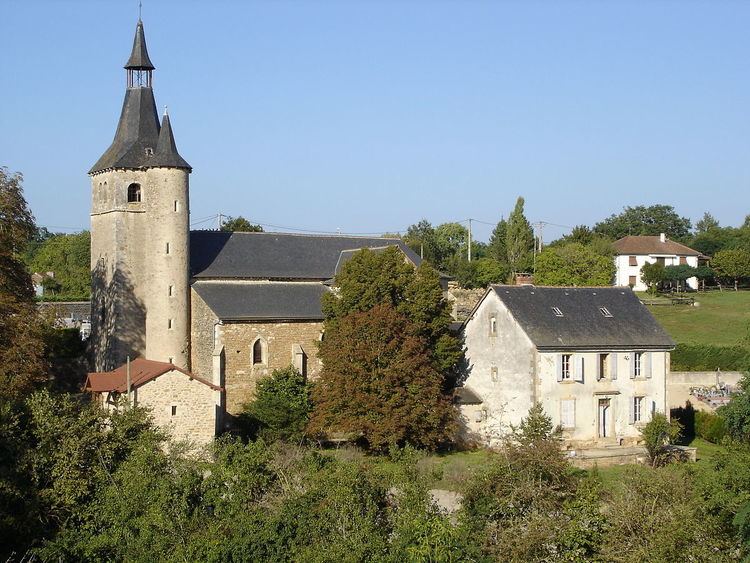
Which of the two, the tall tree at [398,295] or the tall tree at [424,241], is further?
the tall tree at [424,241]

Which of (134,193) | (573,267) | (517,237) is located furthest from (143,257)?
(517,237)

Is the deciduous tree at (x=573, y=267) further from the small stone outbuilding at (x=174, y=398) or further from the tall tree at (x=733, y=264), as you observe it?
the small stone outbuilding at (x=174, y=398)

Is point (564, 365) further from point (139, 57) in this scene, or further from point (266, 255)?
point (139, 57)

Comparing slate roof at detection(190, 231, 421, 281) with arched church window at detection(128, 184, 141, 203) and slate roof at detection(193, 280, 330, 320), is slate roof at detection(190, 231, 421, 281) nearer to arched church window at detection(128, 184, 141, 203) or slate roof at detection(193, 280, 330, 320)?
slate roof at detection(193, 280, 330, 320)

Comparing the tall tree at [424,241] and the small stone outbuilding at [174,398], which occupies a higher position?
the tall tree at [424,241]

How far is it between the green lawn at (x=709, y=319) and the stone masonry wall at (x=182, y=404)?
28.7 metres

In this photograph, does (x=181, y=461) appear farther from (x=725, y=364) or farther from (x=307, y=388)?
(x=725, y=364)

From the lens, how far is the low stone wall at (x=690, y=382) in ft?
A: 140

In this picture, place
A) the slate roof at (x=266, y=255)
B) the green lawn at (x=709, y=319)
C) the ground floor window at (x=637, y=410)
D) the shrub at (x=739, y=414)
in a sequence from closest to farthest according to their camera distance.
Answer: the shrub at (x=739, y=414)
the ground floor window at (x=637, y=410)
the slate roof at (x=266, y=255)
the green lawn at (x=709, y=319)

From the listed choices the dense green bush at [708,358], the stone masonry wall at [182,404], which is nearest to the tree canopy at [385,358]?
the stone masonry wall at [182,404]

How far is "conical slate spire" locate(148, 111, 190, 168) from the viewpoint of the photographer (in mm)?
40000

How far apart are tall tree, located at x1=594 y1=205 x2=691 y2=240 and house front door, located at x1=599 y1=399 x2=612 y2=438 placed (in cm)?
7939

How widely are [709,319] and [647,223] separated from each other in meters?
55.8

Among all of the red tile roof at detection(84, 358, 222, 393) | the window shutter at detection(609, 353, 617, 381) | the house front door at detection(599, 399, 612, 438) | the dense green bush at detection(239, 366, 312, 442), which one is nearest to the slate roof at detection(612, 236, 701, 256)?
the window shutter at detection(609, 353, 617, 381)
